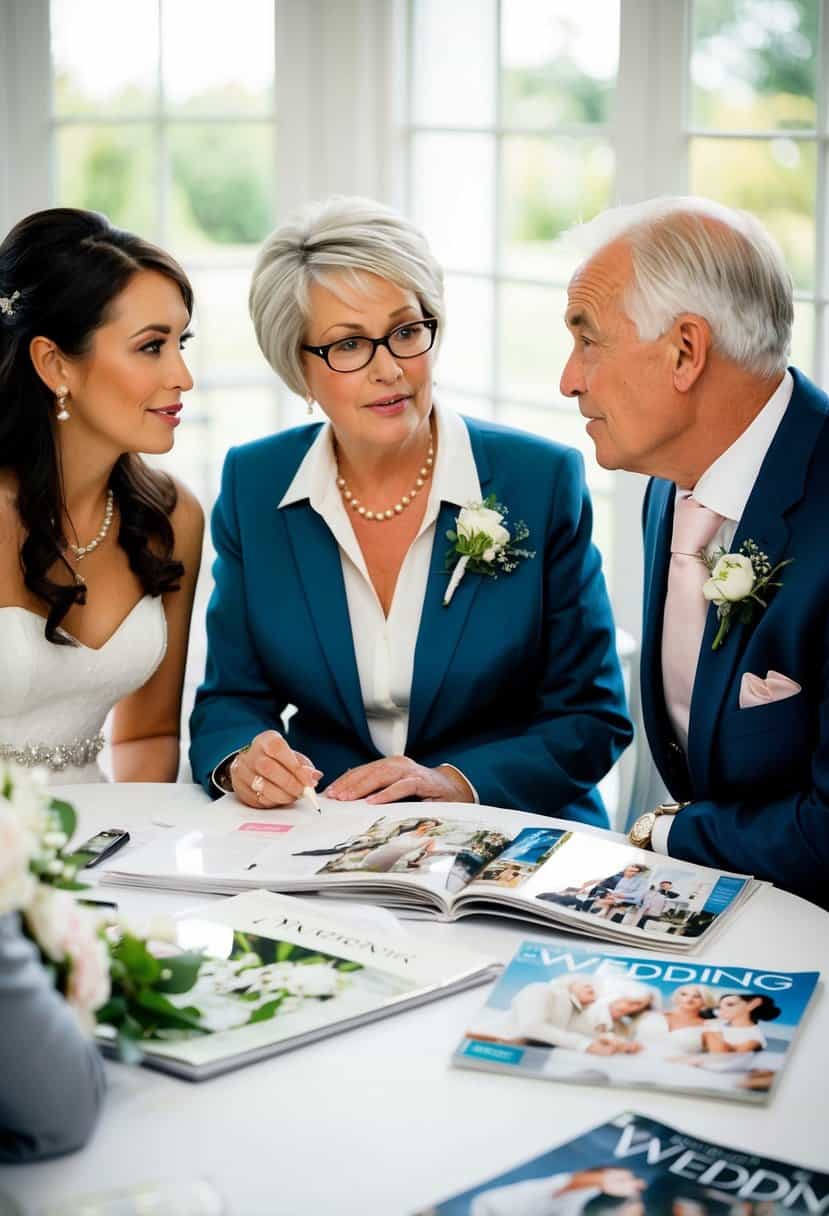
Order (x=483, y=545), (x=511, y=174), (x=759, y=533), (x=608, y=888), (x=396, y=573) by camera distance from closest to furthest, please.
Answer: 1. (x=608, y=888)
2. (x=759, y=533)
3. (x=483, y=545)
4. (x=396, y=573)
5. (x=511, y=174)

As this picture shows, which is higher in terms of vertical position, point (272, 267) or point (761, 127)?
point (761, 127)

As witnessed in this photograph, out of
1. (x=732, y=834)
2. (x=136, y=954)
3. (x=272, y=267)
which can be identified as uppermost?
(x=272, y=267)

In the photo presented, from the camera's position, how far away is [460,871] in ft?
5.48

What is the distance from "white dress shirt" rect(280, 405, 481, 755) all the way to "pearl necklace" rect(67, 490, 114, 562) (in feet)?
1.26

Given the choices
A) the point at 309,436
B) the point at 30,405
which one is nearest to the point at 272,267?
the point at 309,436

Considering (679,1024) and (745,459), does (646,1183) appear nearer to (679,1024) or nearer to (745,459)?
(679,1024)

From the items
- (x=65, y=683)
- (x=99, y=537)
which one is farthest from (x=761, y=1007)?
(x=99, y=537)

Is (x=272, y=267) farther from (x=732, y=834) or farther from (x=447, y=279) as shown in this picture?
(x=447, y=279)

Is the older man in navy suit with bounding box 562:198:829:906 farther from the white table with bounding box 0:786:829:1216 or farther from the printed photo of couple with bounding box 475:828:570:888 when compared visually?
the white table with bounding box 0:786:829:1216

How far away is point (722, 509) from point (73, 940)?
4.07 feet

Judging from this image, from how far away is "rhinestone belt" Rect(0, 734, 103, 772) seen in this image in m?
2.57

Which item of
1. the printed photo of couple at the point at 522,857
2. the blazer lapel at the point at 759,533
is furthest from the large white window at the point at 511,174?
the printed photo of couple at the point at 522,857

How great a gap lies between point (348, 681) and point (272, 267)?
0.70 m

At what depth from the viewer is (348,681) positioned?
2.38 metres
